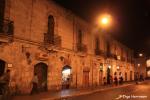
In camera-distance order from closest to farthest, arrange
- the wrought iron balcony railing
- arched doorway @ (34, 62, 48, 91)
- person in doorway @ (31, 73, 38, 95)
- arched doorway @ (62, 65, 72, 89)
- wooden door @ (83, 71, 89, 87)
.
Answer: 1. the wrought iron balcony railing
2. person in doorway @ (31, 73, 38, 95)
3. arched doorway @ (34, 62, 48, 91)
4. arched doorway @ (62, 65, 72, 89)
5. wooden door @ (83, 71, 89, 87)

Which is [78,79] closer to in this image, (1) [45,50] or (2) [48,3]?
(1) [45,50]

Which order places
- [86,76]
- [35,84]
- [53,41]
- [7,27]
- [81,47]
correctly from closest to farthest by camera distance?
[7,27]
[35,84]
[53,41]
[81,47]
[86,76]

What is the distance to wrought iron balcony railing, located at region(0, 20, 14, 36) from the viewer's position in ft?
55.7

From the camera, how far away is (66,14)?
25.3 m

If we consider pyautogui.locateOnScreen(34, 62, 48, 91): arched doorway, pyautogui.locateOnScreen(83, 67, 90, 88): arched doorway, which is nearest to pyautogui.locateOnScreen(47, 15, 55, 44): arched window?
pyautogui.locateOnScreen(34, 62, 48, 91): arched doorway

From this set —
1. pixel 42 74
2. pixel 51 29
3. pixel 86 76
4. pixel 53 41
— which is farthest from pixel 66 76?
pixel 51 29

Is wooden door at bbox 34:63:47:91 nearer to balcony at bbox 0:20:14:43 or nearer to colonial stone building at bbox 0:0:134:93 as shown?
colonial stone building at bbox 0:0:134:93

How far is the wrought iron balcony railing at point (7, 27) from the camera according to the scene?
16984mm

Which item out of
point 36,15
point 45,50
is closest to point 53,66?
point 45,50

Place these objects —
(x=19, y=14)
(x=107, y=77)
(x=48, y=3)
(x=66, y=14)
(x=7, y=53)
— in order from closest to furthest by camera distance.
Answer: (x=7, y=53) < (x=19, y=14) < (x=48, y=3) < (x=66, y=14) < (x=107, y=77)

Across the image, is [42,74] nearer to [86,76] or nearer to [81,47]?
[81,47]

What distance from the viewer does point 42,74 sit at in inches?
851

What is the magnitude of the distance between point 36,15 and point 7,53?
4903mm

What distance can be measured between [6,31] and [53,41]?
599 cm
